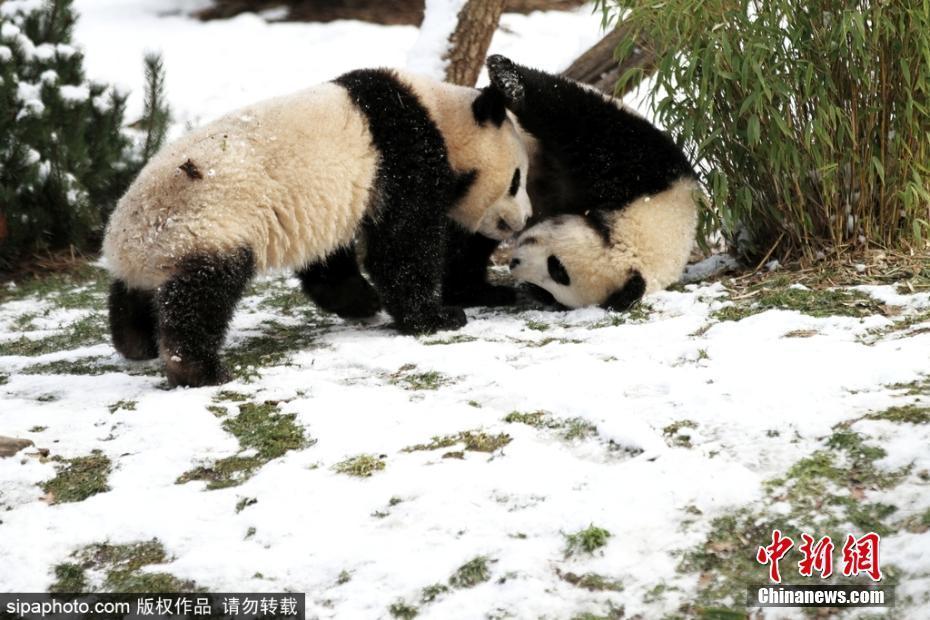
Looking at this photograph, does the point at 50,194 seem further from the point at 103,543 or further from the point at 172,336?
the point at 103,543

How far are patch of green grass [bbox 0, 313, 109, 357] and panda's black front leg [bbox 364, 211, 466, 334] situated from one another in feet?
5.01

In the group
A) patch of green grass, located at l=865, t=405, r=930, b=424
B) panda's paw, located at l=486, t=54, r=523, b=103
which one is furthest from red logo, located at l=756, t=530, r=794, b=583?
panda's paw, located at l=486, t=54, r=523, b=103

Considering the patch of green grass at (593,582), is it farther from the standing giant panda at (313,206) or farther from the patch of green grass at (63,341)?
the patch of green grass at (63,341)

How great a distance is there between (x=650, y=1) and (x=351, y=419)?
96.7 inches

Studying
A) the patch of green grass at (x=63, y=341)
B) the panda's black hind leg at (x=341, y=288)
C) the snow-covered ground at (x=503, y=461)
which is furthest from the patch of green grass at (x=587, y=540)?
the patch of green grass at (x=63, y=341)

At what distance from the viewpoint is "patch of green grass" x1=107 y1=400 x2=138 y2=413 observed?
3.49 metres

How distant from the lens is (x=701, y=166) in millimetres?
4941

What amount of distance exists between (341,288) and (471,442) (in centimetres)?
206

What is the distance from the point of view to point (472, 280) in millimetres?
5148

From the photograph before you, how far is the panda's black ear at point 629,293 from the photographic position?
14.8ft

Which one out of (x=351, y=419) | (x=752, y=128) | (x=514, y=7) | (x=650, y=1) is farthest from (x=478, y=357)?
(x=514, y=7)

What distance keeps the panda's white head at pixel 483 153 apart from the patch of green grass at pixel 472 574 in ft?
8.07

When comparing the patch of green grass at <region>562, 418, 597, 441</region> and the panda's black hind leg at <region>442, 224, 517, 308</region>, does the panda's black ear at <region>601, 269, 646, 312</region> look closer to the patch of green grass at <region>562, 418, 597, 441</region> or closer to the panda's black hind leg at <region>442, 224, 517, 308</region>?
the panda's black hind leg at <region>442, 224, 517, 308</region>

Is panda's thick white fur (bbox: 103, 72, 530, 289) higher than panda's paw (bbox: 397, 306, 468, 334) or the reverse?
higher
